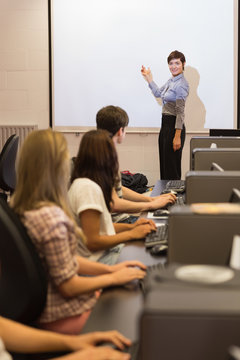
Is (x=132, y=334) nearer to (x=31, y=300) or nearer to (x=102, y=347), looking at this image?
(x=102, y=347)

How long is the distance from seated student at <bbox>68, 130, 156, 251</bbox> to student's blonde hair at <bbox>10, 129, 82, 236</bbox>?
1.50 feet

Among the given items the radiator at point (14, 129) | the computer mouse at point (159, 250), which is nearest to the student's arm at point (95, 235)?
the computer mouse at point (159, 250)

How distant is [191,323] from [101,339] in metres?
0.44

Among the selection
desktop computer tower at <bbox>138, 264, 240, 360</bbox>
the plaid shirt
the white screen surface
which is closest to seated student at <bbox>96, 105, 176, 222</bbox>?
the plaid shirt

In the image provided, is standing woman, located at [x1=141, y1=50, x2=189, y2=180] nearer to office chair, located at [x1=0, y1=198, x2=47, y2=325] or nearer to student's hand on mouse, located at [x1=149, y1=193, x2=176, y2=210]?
student's hand on mouse, located at [x1=149, y1=193, x2=176, y2=210]

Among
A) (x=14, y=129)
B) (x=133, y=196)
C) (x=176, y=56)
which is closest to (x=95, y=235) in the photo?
(x=133, y=196)

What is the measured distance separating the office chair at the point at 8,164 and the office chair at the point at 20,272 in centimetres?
279

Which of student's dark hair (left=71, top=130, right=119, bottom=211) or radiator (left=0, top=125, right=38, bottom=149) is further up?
radiator (left=0, top=125, right=38, bottom=149)

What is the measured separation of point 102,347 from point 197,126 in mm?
4797

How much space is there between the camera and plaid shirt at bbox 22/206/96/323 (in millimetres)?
1467

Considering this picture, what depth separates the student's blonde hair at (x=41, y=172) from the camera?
1.56 meters

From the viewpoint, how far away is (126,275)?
1.61m

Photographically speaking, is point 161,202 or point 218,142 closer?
point 161,202

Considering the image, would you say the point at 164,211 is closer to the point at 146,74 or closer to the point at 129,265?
the point at 129,265
